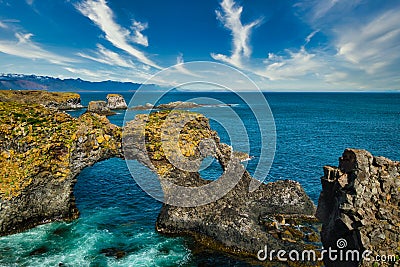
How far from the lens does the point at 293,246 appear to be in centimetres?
2534

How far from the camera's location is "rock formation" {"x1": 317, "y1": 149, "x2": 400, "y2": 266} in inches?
742

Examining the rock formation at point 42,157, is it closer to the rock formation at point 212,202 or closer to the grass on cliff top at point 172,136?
the rock formation at point 212,202

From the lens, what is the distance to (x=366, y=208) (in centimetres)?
2023

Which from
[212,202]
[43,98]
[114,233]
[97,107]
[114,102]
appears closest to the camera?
[114,233]

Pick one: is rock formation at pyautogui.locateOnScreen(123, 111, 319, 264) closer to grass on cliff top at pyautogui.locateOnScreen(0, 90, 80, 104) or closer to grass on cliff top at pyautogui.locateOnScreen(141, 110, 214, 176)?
grass on cliff top at pyautogui.locateOnScreen(141, 110, 214, 176)

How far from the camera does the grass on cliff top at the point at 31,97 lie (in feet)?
375

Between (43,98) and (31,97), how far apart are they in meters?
6.12

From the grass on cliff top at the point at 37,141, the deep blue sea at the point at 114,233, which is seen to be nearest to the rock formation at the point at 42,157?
the grass on cliff top at the point at 37,141

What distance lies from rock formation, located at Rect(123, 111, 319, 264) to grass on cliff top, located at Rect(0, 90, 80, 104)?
4030 inches

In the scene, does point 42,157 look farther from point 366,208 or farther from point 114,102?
point 114,102

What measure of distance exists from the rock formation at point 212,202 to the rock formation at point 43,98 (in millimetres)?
102360

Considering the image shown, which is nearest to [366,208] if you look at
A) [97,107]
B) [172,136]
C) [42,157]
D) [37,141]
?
[172,136]

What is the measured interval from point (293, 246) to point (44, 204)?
87.2 ft

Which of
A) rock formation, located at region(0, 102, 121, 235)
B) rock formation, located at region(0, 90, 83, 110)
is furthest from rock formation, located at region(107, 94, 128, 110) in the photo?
rock formation, located at region(0, 102, 121, 235)
